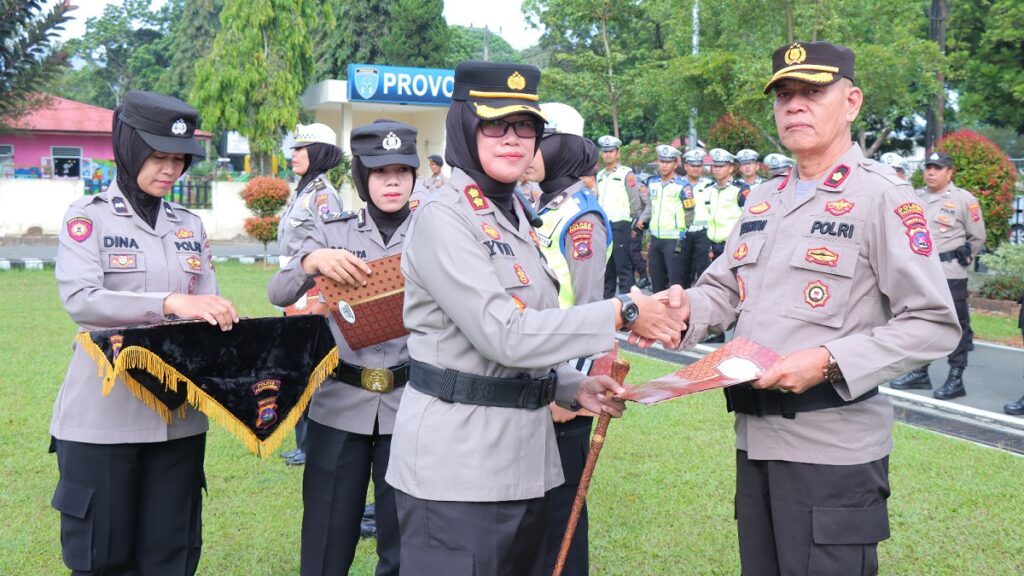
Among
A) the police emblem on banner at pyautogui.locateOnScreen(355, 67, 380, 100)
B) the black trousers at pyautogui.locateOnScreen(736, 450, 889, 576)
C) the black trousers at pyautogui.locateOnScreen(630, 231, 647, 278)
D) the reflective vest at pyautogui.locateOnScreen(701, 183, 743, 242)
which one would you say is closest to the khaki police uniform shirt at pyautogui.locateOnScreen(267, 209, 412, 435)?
the black trousers at pyautogui.locateOnScreen(736, 450, 889, 576)

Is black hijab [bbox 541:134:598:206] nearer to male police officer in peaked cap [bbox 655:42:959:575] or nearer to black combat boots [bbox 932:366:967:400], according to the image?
male police officer in peaked cap [bbox 655:42:959:575]

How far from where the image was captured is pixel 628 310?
2.66 meters

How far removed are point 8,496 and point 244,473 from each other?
1288 mm

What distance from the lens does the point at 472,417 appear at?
2.52 metres

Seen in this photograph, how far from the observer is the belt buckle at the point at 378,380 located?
3.72 metres

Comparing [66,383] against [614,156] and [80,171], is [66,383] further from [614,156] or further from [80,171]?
[80,171]

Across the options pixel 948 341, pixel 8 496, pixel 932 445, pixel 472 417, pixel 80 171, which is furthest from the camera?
pixel 80 171

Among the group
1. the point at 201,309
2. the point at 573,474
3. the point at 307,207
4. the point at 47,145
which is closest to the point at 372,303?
the point at 201,309

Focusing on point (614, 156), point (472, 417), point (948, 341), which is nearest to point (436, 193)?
point (472, 417)

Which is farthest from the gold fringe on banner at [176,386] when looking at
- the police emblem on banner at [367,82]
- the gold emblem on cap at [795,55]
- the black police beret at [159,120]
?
the police emblem on banner at [367,82]

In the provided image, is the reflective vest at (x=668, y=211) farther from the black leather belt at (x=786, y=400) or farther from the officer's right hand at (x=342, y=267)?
the black leather belt at (x=786, y=400)

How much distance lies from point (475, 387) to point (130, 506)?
5.27 feet

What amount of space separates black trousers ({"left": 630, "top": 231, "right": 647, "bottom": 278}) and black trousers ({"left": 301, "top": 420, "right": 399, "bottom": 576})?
11951 mm

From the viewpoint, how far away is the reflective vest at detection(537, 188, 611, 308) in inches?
148
